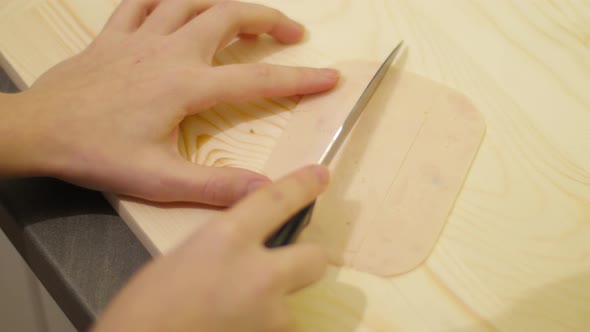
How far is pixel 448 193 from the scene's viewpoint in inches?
19.4

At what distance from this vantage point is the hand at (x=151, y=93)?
46cm

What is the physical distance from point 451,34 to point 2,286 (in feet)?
2.20

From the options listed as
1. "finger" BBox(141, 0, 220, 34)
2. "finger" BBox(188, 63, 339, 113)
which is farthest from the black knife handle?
"finger" BBox(141, 0, 220, 34)

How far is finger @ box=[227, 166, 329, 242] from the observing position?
13.6 inches

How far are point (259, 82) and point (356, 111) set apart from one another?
100mm

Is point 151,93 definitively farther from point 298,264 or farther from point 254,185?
point 298,264

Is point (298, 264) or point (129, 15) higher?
point (129, 15)

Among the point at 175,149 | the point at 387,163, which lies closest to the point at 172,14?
the point at 175,149

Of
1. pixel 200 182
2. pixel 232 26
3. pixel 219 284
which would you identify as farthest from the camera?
pixel 232 26

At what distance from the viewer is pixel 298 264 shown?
13.9 inches

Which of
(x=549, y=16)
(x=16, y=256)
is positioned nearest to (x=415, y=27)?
(x=549, y=16)

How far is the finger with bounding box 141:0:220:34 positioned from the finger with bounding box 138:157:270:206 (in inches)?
7.0

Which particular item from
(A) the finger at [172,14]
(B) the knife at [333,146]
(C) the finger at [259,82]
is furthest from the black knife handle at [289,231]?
(A) the finger at [172,14]

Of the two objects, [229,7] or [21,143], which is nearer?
[21,143]
